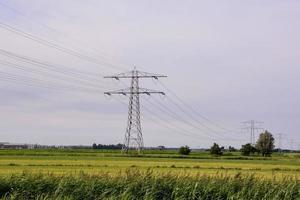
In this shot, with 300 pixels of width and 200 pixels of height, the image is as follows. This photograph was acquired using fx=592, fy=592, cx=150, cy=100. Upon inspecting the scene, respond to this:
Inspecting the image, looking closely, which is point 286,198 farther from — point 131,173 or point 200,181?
point 131,173

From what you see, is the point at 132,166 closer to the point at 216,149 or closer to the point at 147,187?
the point at 147,187

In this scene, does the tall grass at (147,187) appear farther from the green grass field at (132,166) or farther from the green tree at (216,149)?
the green tree at (216,149)

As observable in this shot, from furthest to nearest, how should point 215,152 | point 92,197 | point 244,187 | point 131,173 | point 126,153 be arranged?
point 215,152 → point 126,153 → point 131,173 → point 244,187 → point 92,197

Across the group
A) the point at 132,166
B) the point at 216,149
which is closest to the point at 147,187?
the point at 132,166

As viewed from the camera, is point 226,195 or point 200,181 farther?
point 200,181

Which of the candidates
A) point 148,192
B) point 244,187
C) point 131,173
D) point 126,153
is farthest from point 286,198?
point 126,153

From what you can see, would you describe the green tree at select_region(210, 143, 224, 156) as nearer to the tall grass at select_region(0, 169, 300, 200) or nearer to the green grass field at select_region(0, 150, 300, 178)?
the green grass field at select_region(0, 150, 300, 178)

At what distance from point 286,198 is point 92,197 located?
31.4ft

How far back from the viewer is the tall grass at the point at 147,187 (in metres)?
29.4

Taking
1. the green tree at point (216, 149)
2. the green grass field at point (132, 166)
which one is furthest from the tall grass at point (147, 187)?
the green tree at point (216, 149)

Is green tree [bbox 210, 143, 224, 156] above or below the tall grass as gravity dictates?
above

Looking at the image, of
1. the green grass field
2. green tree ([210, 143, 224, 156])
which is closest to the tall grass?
the green grass field

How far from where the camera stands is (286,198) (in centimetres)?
2930

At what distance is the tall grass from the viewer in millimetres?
29422
